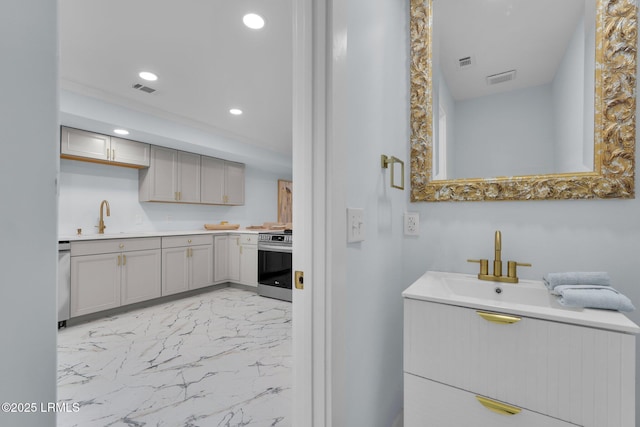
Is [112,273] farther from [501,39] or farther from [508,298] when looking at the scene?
[501,39]

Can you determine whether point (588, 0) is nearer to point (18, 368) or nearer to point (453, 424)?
point (453, 424)

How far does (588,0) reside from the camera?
3.96 feet

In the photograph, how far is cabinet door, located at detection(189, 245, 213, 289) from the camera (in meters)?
3.96

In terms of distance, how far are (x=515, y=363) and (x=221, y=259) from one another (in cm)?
405

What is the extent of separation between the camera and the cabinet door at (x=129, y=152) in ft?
11.4

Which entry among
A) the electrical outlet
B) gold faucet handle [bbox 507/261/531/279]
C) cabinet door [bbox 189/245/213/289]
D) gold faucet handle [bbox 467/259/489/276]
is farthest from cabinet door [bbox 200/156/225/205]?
gold faucet handle [bbox 507/261/531/279]

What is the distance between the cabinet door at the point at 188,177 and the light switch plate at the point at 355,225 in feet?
12.3

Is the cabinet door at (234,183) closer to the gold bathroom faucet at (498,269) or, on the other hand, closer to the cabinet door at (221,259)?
the cabinet door at (221,259)

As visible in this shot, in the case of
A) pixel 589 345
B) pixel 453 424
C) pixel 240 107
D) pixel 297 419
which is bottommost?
pixel 453 424

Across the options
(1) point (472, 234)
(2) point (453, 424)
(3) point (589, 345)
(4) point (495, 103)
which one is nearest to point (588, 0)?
(4) point (495, 103)

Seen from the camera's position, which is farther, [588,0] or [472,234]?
[472,234]

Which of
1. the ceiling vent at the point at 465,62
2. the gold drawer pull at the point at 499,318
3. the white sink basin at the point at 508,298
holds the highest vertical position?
the ceiling vent at the point at 465,62

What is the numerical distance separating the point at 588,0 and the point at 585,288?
1.20 meters

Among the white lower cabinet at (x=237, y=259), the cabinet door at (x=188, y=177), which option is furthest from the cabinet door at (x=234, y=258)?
the cabinet door at (x=188, y=177)
